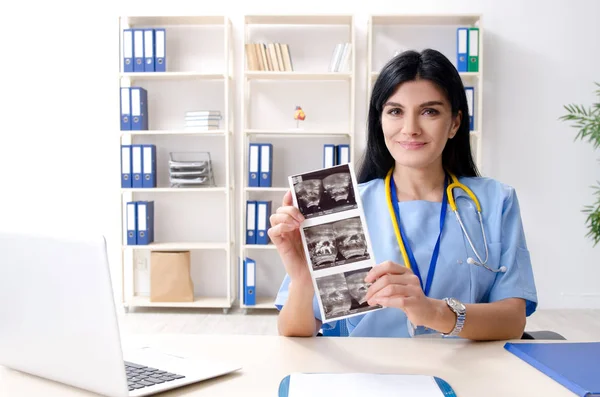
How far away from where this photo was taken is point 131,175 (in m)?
4.27

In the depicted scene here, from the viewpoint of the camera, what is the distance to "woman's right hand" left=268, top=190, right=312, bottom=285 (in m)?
1.19

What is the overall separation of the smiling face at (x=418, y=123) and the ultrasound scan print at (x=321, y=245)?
0.44m

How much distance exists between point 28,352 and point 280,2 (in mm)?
3899

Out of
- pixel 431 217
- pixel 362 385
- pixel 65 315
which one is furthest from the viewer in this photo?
pixel 431 217

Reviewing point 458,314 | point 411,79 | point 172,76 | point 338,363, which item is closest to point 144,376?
point 338,363

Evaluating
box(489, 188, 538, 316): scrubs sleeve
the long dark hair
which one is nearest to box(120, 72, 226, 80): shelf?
the long dark hair

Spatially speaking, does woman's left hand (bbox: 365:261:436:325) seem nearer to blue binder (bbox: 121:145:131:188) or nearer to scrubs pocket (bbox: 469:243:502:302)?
scrubs pocket (bbox: 469:243:502:302)

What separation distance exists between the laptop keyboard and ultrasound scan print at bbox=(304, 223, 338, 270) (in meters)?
0.36

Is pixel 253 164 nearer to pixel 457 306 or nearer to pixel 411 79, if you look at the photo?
pixel 411 79

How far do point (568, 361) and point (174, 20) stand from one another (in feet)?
12.8

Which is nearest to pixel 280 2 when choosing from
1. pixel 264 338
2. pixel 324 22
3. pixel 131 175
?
pixel 324 22

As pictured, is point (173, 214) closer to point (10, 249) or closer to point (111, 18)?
point (111, 18)

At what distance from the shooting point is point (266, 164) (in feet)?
13.8

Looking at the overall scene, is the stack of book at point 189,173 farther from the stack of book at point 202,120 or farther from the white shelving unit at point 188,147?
the stack of book at point 202,120
